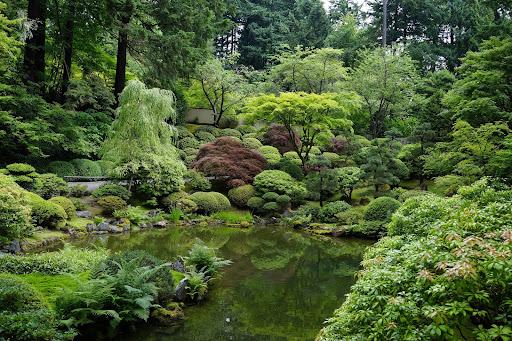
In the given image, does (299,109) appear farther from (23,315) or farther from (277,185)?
(23,315)

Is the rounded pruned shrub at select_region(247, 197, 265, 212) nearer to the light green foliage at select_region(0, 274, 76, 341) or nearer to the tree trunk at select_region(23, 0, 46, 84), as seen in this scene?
the tree trunk at select_region(23, 0, 46, 84)

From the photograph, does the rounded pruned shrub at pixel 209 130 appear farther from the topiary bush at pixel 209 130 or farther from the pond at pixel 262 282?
the pond at pixel 262 282

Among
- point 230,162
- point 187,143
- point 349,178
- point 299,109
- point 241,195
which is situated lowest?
point 241,195

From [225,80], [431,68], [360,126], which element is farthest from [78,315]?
[431,68]

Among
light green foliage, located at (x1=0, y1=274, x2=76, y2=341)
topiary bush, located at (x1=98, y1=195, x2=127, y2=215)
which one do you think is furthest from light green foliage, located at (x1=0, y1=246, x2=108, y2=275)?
topiary bush, located at (x1=98, y1=195, x2=127, y2=215)

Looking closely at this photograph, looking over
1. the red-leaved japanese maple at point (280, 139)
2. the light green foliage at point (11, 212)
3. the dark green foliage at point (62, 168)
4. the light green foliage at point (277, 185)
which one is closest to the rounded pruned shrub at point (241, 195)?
the light green foliage at point (277, 185)

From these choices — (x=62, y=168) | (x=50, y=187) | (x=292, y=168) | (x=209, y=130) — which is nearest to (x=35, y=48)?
(x=62, y=168)

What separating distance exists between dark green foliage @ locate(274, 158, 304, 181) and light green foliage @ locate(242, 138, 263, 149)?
3068 millimetres

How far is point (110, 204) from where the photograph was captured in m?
11.0

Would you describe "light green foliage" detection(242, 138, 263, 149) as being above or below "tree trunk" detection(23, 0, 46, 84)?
below

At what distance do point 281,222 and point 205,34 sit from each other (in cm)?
831

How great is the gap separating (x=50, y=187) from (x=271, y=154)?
9.63 metres

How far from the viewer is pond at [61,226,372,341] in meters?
4.52

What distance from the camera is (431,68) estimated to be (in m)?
24.2
